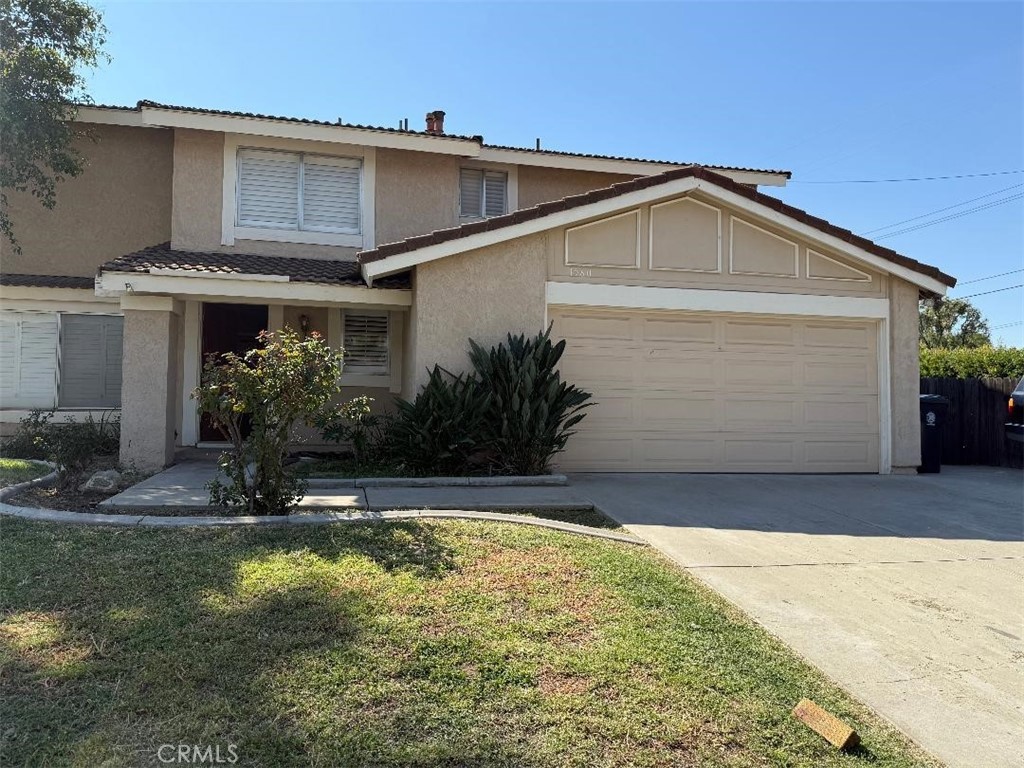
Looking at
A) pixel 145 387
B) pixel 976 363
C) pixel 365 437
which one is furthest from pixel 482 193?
pixel 976 363

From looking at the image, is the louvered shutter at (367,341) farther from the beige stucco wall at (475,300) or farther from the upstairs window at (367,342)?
the beige stucco wall at (475,300)

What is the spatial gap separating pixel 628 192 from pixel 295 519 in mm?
6443

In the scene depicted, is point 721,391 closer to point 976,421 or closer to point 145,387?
point 976,421

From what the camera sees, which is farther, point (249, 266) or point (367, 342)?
point (367, 342)

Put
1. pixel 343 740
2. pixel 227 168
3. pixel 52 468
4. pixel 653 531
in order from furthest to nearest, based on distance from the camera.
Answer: pixel 227 168 < pixel 52 468 < pixel 653 531 < pixel 343 740

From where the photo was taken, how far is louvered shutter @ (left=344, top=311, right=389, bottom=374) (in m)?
11.7

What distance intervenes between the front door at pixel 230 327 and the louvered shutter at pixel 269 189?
152cm

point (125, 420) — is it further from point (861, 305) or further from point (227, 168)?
point (861, 305)

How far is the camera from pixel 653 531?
6430 millimetres

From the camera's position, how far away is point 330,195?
458 inches

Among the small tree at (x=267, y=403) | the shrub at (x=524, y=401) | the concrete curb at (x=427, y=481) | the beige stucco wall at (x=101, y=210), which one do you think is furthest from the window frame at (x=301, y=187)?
the small tree at (x=267, y=403)

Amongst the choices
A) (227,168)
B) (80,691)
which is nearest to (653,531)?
(80,691)

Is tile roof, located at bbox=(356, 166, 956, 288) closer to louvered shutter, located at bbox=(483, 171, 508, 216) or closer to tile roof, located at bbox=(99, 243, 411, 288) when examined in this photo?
tile roof, located at bbox=(99, 243, 411, 288)

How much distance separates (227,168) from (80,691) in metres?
9.86
